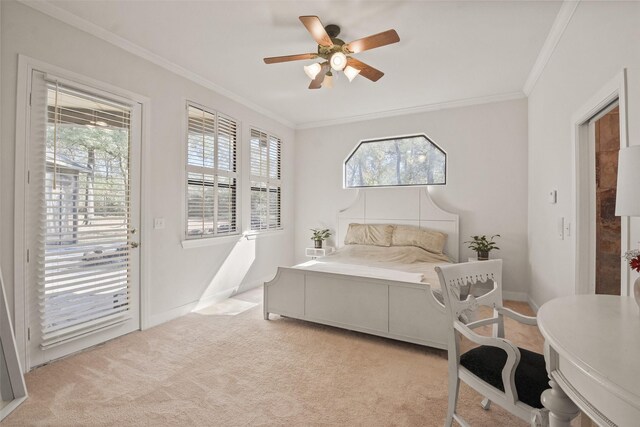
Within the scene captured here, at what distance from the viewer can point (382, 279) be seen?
106 inches

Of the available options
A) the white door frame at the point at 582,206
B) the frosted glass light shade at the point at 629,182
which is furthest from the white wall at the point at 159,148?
the white door frame at the point at 582,206

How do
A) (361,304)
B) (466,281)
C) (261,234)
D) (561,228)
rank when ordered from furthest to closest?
(261,234) → (361,304) → (561,228) → (466,281)

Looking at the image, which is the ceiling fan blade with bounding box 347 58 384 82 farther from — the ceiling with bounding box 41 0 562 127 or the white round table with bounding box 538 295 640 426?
the white round table with bounding box 538 295 640 426

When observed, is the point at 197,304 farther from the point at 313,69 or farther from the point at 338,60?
the point at 338,60

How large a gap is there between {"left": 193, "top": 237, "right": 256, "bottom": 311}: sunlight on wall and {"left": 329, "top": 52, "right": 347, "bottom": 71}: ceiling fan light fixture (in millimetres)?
2644

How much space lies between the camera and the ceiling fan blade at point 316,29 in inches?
81.2

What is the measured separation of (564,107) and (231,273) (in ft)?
13.1

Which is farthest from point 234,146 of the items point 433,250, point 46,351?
point 433,250

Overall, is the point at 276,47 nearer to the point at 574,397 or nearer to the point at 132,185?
the point at 132,185

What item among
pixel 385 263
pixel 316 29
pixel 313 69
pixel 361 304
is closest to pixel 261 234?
pixel 385 263

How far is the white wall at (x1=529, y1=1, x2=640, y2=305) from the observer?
1672mm

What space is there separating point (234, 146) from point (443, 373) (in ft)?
11.5

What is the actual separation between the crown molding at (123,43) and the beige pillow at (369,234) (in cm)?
246

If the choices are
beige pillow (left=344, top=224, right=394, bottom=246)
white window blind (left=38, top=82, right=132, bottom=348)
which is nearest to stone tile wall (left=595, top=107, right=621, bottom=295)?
beige pillow (left=344, top=224, right=394, bottom=246)
